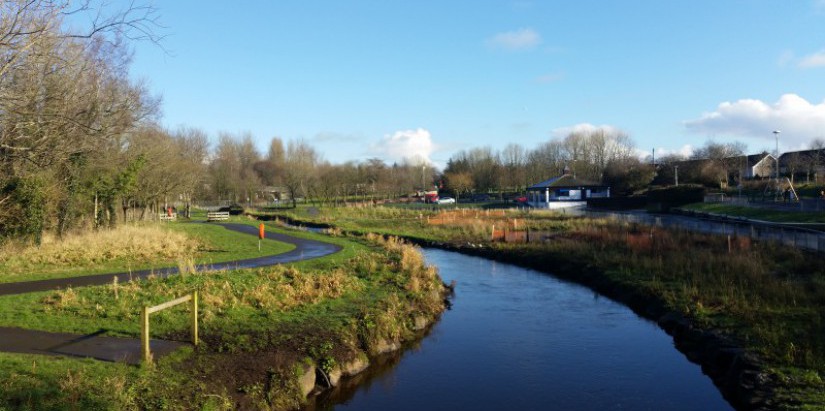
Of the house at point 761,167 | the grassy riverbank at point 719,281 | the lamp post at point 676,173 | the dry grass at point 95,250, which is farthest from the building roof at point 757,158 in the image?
the dry grass at point 95,250

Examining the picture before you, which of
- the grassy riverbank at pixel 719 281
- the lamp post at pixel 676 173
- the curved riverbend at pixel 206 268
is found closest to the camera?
the grassy riverbank at pixel 719 281

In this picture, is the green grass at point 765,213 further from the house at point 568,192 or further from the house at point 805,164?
the house at point 805,164

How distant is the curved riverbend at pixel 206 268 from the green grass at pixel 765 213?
32.2m

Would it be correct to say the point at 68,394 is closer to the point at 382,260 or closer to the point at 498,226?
the point at 382,260

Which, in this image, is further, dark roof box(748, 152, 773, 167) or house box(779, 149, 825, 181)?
dark roof box(748, 152, 773, 167)

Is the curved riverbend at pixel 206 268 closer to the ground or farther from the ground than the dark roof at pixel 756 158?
closer to the ground

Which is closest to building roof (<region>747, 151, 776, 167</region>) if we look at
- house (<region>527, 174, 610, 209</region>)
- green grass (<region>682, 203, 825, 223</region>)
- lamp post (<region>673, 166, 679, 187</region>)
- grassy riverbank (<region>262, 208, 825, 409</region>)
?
lamp post (<region>673, 166, 679, 187</region>)

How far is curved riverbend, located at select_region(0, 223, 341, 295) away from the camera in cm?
1535

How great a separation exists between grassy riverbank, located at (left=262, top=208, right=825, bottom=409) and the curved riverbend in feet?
32.3

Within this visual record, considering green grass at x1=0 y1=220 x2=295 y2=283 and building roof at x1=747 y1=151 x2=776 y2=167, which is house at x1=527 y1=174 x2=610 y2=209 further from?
green grass at x1=0 y1=220 x2=295 y2=283

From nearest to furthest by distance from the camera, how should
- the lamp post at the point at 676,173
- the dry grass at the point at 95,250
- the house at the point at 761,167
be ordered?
the dry grass at the point at 95,250 < the lamp post at the point at 676,173 < the house at the point at 761,167

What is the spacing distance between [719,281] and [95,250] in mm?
21288

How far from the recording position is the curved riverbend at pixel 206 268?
1535 centimetres

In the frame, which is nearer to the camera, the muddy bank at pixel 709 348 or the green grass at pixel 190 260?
A: the muddy bank at pixel 709 348
